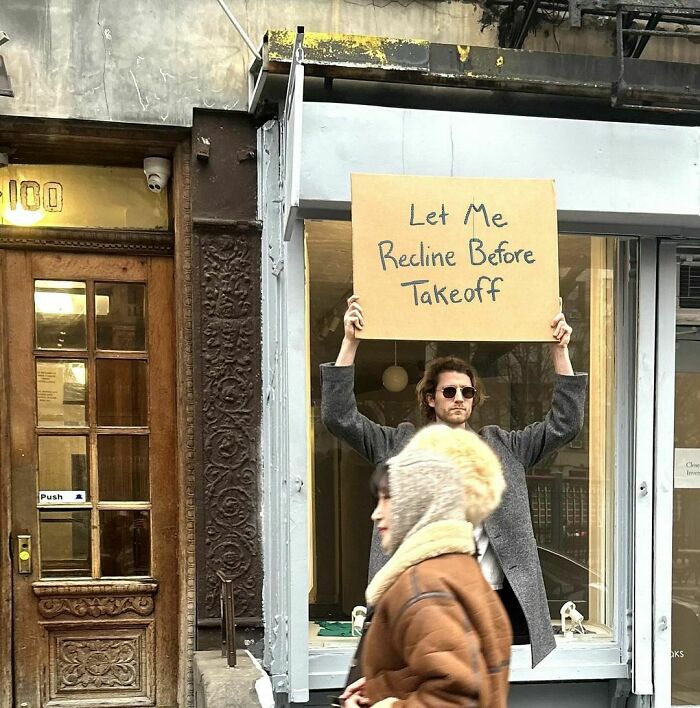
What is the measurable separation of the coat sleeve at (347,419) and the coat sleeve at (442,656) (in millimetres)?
1193

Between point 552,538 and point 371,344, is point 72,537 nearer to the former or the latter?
point 371,344

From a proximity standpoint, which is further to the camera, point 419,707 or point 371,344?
point 371,344

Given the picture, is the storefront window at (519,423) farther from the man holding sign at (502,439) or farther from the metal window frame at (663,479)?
the man holding sign at (502,439)

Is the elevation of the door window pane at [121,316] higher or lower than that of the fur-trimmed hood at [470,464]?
higher

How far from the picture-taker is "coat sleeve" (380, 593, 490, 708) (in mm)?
1661

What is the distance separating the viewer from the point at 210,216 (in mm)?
4074

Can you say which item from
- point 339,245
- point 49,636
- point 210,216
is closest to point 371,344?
point 339,245

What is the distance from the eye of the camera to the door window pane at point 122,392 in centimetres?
430

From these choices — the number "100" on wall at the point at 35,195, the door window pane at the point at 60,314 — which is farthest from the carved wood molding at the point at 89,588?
the number "100" on wall at the point at 35,195

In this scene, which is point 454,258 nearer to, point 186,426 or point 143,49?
point 186,426

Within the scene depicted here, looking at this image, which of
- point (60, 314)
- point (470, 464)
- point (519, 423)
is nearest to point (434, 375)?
point (470, 464)

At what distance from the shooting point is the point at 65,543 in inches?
168

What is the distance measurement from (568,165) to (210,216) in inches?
77.9

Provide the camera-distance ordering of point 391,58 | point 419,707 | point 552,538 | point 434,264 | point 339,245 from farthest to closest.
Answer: point 552,538 → point 339,245 → point 391,58 → point 434,264 → point 419,707
